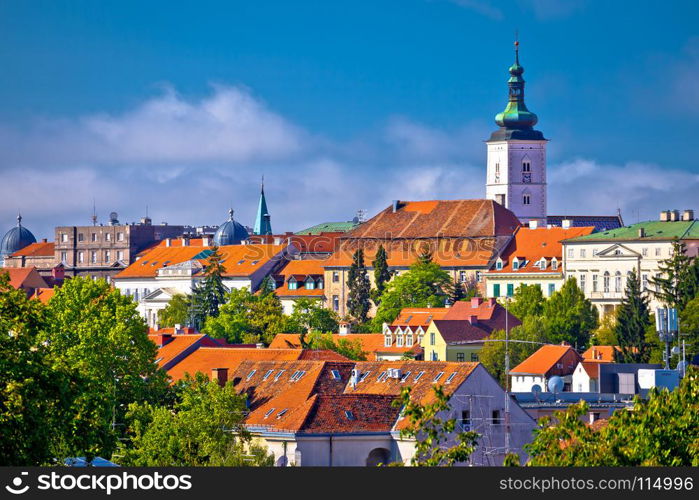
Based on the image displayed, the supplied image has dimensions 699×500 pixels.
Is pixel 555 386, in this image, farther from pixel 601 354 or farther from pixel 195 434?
pixel 195 434

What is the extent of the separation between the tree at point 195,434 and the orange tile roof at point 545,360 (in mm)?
47685

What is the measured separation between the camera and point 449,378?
7175 centimetres

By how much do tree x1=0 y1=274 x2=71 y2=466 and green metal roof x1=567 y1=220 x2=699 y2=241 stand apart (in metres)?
123

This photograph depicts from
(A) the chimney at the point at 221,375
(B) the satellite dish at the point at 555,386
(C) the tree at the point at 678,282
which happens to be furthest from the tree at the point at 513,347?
(A) the chimney at the point at 221,375

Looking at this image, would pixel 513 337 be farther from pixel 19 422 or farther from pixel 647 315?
pixel 19 422

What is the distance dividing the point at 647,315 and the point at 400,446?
68.3 metres

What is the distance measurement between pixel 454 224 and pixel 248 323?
49.7m

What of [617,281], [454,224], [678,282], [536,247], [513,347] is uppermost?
[454,224]

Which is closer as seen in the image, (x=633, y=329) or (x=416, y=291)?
(x=633, y=329)

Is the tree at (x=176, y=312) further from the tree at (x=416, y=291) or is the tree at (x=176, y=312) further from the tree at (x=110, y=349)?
the tree at (x=110, y=349)

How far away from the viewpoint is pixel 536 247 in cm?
17900

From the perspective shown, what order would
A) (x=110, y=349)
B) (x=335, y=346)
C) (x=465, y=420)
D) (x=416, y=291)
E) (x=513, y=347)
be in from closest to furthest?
1. (x=465, y=420)
2. (x=110, y=349)
3. (x=335, y=346)
4. (x=513, y=347)
5. (x=416, y=291)

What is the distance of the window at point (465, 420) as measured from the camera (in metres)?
66.0

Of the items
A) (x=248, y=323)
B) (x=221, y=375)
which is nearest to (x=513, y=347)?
(x=248, y=323)
